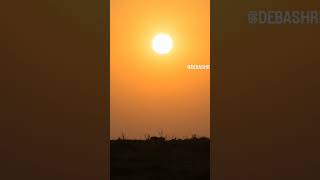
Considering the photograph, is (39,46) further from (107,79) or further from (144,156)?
(144,156)

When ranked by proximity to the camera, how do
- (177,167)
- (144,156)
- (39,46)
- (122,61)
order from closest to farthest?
(39,46)
(177,167)
(144,156)
(122,61)

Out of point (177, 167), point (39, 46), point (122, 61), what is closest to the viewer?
point (39, 46)

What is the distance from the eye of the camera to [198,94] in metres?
8.22

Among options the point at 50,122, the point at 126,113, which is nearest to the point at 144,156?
the point at 126,113

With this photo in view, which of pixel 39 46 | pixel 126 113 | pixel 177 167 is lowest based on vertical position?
pixel 177 167

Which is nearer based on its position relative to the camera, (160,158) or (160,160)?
(160,160)

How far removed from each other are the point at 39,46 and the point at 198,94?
15.4 ft

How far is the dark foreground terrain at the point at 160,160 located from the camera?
20.4ft

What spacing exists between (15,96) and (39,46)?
39 centimetres

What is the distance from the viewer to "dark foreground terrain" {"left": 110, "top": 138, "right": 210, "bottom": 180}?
6.20 meters

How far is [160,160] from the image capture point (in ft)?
23.6

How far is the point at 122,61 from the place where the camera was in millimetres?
8055
